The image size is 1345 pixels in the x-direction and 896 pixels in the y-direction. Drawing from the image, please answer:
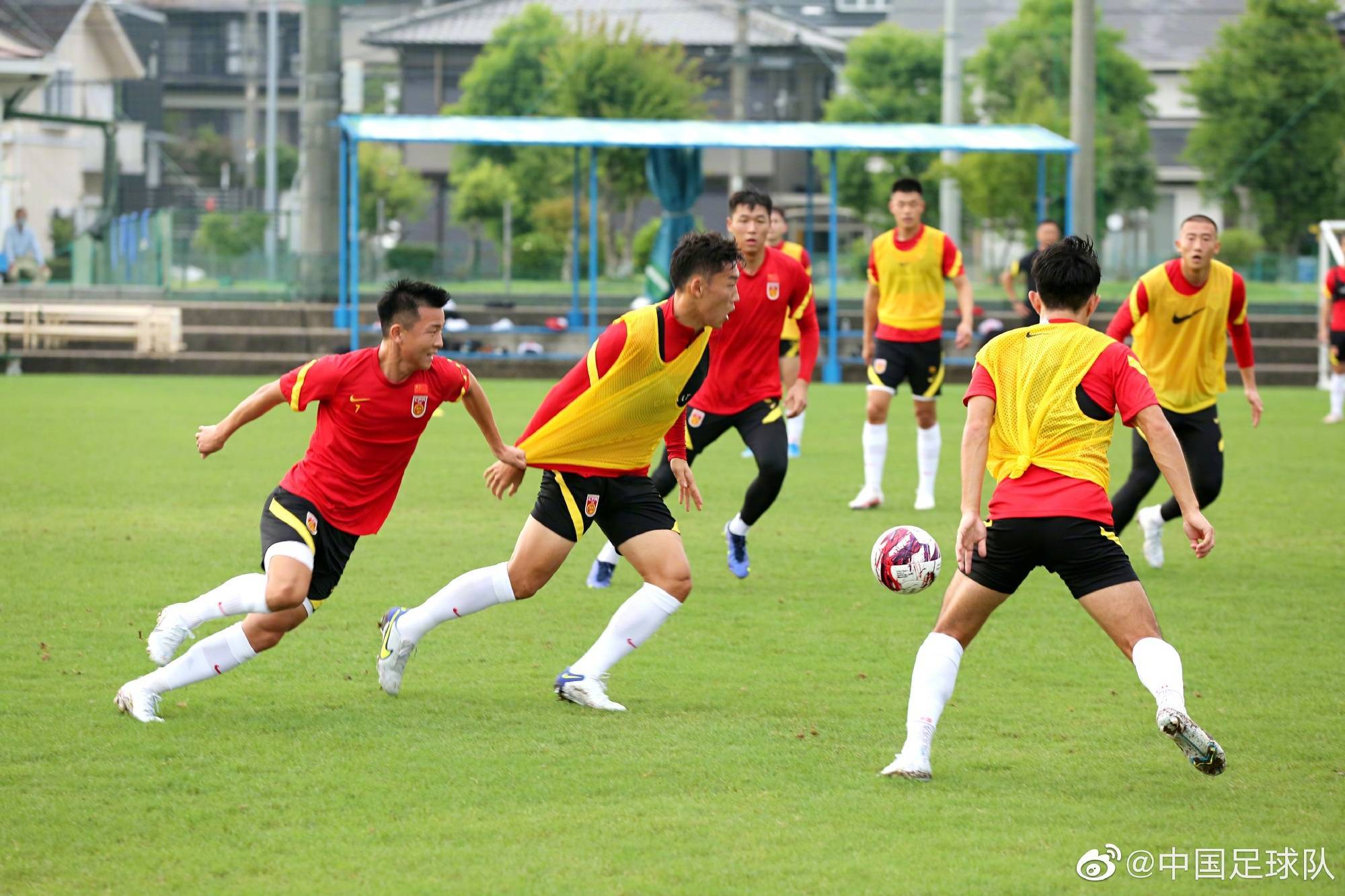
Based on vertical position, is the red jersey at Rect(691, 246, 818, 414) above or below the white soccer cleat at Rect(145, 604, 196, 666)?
above

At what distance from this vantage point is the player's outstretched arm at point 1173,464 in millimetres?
4812

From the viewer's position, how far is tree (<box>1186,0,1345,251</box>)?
34.4m

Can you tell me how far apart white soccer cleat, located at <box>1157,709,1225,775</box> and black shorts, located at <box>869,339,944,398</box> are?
281 inches

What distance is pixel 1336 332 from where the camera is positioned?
61.5ft

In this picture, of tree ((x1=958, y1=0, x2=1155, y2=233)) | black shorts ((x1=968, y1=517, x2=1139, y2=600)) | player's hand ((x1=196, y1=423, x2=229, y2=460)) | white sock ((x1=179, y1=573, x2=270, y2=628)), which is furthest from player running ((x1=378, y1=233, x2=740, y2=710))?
tree ((x1=958, y1=0, x2=1155, y2=233))

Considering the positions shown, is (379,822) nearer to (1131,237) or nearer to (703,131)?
(703,131)

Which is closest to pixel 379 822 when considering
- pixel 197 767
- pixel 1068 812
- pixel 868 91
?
pixel 197 767

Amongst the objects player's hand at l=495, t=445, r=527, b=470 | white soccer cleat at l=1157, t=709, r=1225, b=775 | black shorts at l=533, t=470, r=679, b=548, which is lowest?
white soccer cleat at l=1157, t=709, r=1225, b=775

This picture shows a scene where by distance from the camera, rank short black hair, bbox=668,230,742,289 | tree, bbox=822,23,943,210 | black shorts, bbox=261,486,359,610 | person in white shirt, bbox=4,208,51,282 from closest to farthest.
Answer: black shorts, bbox=261,486,359,610 < short black hair, bbox=668,230,742,289 < person in white shirt, bbox=4,208,51,282 < tree, bbox=822,23,943,210

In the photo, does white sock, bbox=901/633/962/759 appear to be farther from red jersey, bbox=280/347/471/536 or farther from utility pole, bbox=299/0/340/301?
utility pole, bbox=299/0/340/301

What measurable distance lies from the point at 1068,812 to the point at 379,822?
6.58ft

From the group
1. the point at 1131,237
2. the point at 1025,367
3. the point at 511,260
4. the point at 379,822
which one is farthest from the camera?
the point at 1131,237

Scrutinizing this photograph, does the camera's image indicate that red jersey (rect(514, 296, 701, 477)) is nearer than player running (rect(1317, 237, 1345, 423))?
Yes

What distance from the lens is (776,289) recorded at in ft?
30.0
